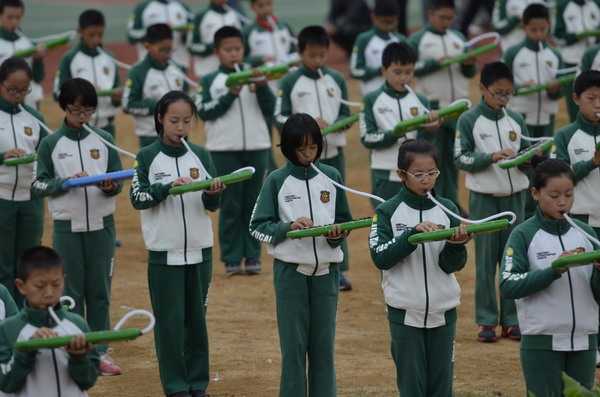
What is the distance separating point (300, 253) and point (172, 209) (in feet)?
3.50

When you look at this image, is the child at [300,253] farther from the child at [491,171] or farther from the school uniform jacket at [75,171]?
the child at [491,171]

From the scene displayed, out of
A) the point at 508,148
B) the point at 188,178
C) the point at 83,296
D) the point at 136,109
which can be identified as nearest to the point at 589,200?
the point at 508,148

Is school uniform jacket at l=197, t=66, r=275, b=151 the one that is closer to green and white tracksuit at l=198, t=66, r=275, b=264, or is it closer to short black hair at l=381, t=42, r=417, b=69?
green and white tracksuit at l=198, t=66, r=275, b=264

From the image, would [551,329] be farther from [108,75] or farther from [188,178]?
→ [108,75]

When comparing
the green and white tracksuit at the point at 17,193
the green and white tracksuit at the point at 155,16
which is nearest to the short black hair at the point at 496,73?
the green and white tracksuit at the point at 17,193

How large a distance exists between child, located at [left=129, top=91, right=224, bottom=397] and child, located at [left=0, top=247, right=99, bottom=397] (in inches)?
80.9

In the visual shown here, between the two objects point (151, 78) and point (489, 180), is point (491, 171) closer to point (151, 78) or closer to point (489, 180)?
point (489, 180)

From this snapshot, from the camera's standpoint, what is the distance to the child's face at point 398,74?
11.9 m

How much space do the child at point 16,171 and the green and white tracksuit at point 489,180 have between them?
3.28 meters

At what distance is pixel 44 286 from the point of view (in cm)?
715

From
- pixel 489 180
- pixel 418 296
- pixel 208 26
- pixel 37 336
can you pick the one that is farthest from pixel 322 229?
pixel 208 26

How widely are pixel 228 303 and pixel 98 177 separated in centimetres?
294

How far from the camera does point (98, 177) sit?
976 cm

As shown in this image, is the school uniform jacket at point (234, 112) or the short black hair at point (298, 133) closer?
the short black hair at point (298, 133)
